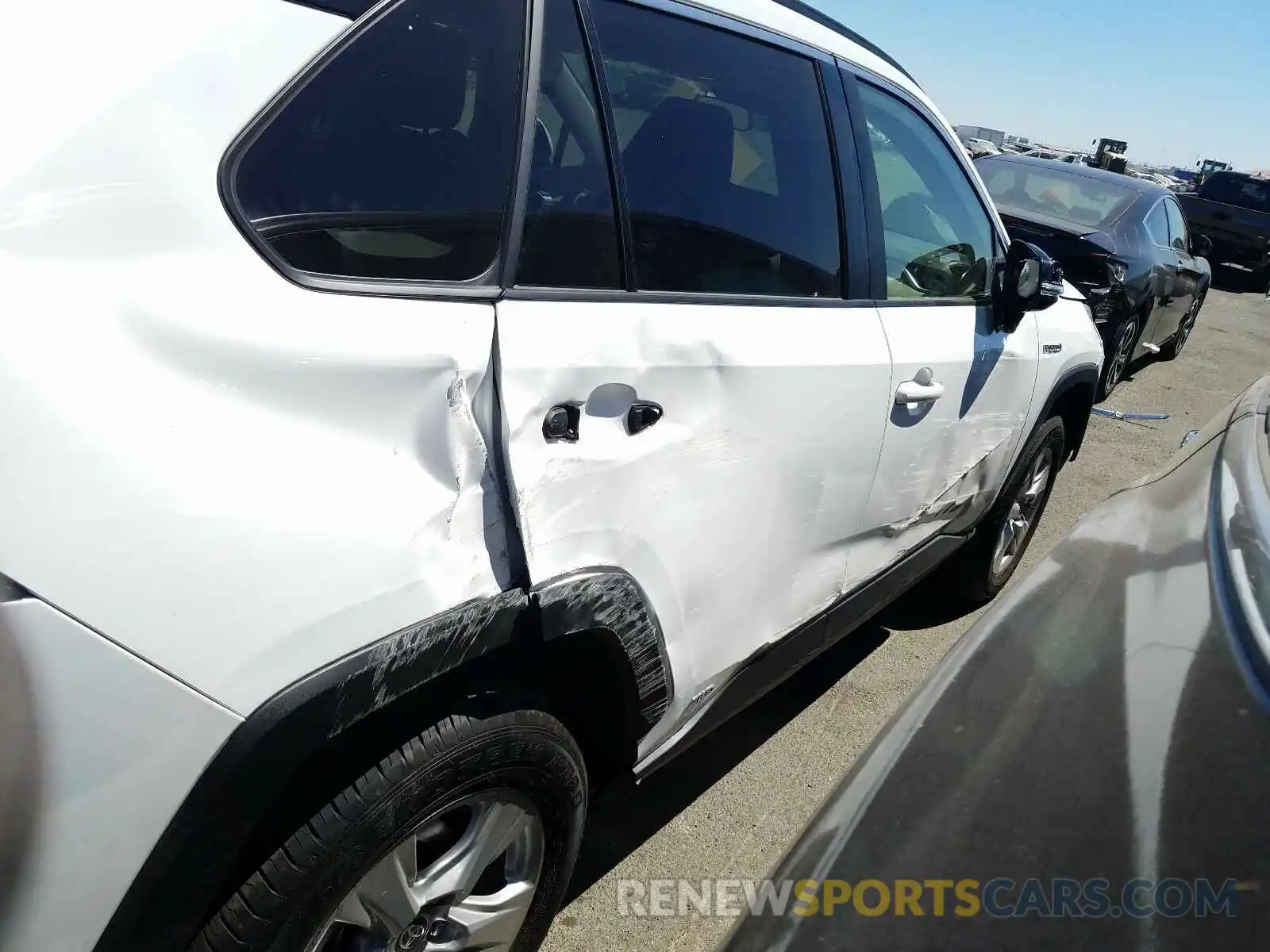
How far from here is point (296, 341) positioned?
1223 millimetres

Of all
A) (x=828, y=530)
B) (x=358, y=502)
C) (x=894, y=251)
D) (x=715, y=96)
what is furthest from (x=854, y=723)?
(x=358, y=502)

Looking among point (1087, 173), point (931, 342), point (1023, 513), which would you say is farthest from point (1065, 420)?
point (1087, 173)

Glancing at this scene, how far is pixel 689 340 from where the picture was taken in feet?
5.80

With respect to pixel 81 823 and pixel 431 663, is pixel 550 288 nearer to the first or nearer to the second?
pixel 431 663

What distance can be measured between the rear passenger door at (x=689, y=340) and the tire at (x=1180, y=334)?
25.8 feet

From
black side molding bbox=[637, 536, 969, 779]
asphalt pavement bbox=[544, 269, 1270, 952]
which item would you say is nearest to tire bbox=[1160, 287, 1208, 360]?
asphalt pavement bbox=[544, 269, 1270, 952]

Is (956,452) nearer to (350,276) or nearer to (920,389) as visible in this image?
(920,389)

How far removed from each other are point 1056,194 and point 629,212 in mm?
6683

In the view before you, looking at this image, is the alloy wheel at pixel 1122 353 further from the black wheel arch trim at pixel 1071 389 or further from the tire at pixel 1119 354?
the black wheel arch trim at pixel 1071 389

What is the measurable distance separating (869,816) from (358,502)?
2.53 ft

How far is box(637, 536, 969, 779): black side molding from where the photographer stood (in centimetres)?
212

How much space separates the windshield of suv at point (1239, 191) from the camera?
1619cm

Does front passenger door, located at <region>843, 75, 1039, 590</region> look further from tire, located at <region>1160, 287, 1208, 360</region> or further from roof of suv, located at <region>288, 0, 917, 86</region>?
tire, located at <region>1160, 287, 1208, 360</region>

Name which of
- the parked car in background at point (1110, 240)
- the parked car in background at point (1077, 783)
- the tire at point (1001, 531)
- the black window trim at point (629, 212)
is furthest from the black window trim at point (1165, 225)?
the parked car in background at point (1077, 783)
